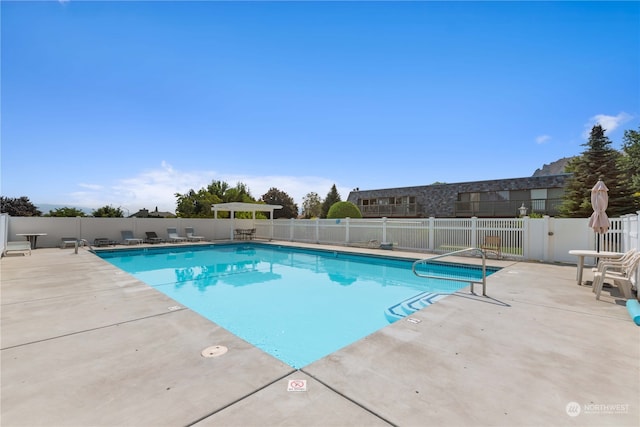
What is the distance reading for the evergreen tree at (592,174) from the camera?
14.1 metres

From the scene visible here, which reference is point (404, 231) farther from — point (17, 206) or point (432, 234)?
point (17, 206)

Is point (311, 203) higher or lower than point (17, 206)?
higher

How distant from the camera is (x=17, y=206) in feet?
81.6

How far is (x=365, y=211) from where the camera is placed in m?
28.5

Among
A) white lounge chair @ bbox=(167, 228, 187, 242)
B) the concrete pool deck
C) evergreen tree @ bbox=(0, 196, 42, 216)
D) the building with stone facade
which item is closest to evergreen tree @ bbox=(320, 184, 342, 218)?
the building with stone facade

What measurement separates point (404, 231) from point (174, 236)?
13370mm

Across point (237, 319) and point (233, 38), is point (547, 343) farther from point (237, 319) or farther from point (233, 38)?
point (233, 38)

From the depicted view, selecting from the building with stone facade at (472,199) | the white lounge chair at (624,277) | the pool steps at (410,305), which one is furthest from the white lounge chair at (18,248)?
the building with stone facade at (472,199)

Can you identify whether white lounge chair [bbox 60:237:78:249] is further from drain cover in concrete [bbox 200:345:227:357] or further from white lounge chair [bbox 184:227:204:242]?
drain cover in concrete [bbox 200:345:227:357]

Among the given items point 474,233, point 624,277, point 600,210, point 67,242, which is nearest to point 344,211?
point 474,233

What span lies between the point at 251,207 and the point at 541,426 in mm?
17752

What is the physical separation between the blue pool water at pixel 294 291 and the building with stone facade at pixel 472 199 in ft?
47.6

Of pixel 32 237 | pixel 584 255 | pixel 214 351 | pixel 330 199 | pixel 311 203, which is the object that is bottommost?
pixel 214 351

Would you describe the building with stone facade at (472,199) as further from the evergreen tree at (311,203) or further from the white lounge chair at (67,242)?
the white lounge chair at (67,242)
